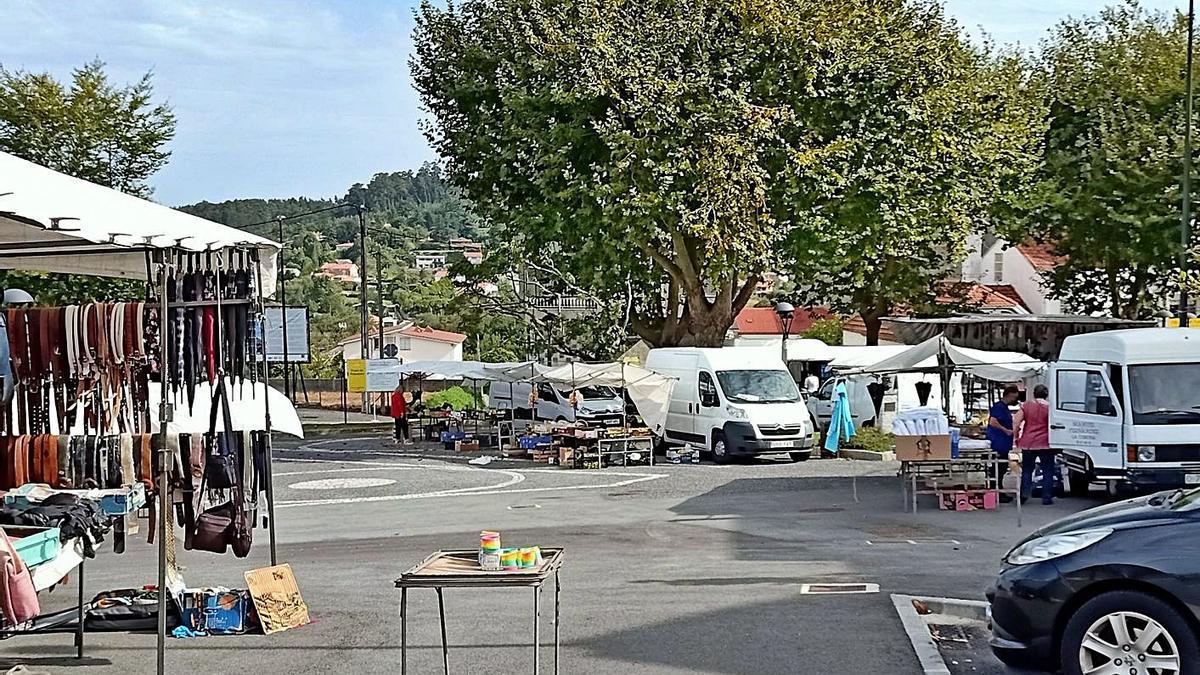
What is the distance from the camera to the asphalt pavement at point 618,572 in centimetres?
905

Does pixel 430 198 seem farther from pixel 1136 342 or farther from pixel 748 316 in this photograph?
pixel 1136 342

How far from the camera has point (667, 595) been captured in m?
11.4

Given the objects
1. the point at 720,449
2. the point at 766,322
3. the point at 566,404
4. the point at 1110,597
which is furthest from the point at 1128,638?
the point at 766,322

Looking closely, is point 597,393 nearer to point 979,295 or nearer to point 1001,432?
point 1001,432

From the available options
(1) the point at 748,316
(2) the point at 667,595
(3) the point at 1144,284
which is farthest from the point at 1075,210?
(1) the point at 748,316

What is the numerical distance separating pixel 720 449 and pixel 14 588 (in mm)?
21704

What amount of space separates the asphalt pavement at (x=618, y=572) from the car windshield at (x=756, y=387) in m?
3.78

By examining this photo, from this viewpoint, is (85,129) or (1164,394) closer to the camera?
(1164,394)

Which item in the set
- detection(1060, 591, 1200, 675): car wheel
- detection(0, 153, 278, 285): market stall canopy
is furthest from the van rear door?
detection(0, 153, 278, 285): market stall canopy

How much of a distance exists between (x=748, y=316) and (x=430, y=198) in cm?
11556

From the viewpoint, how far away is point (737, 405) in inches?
1093

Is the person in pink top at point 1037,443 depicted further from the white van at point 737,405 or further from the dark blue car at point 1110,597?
the dark blue car at point 1110,597

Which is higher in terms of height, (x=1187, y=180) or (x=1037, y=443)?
(x=1187, y=180)

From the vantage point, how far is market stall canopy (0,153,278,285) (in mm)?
7094
